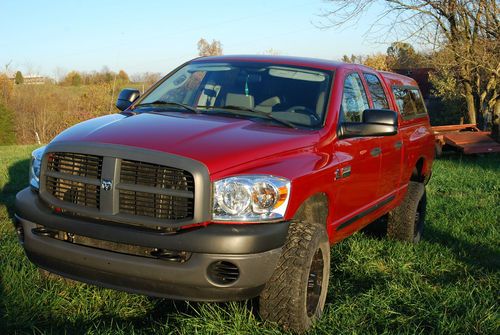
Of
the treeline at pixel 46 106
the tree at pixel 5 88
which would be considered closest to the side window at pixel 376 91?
the treeline at pixel 46 106

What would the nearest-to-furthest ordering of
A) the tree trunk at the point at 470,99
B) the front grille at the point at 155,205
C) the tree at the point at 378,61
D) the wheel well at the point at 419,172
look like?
the front grille at the point at 155,205 < the wheel well at the point at 419,172 < the tree trunk at the point at 470,99 < the tree at the point at 378,61

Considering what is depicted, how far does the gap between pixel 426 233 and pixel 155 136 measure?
4.28 metres

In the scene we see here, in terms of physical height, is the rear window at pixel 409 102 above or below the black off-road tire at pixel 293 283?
above

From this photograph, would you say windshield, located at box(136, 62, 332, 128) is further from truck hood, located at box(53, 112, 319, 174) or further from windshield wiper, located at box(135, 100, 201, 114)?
truck hood, located at box(53, 112, 319, 174)

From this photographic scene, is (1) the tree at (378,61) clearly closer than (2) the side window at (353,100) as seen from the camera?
No

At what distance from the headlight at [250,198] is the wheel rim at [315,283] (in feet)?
2.04

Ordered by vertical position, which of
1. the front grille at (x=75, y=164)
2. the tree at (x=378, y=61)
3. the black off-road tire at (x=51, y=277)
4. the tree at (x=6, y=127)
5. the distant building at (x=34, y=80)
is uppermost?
the tree at (x=378, y=61)

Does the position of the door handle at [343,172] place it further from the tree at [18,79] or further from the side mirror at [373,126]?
the tree at [18,79]

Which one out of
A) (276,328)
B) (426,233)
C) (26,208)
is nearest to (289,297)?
(276,328)

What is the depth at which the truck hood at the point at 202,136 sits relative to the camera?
3.07 m

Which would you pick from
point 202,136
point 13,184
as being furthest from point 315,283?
point 13,184

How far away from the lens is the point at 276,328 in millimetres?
3229

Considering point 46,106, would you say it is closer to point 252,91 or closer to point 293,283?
point 252,91

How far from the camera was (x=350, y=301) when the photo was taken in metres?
3.75
